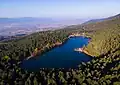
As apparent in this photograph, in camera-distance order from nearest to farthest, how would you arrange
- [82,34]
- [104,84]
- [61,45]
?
[104,84] → [61,45] → [82,34]

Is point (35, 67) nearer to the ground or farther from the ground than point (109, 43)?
nearer to the ground

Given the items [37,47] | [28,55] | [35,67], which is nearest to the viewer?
[35,67]

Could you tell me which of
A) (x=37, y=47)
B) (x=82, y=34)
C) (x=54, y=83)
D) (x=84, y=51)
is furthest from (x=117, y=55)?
(x=82, y=34)

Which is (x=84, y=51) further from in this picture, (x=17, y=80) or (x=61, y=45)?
(x=17, y=80)

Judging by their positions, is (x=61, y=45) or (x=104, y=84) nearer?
(x=104, y=84)

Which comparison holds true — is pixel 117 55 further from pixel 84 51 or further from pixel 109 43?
pixel 84 51

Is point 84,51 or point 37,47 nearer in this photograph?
point 84,51

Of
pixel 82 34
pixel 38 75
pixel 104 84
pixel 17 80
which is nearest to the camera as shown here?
pixel 104 84

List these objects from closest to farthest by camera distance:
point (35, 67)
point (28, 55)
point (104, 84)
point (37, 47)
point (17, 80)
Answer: point (104, 84), point (17, 80), point (35, 67), point (28, 55), point (37, 47)

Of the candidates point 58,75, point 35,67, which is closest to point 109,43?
point 35,67
